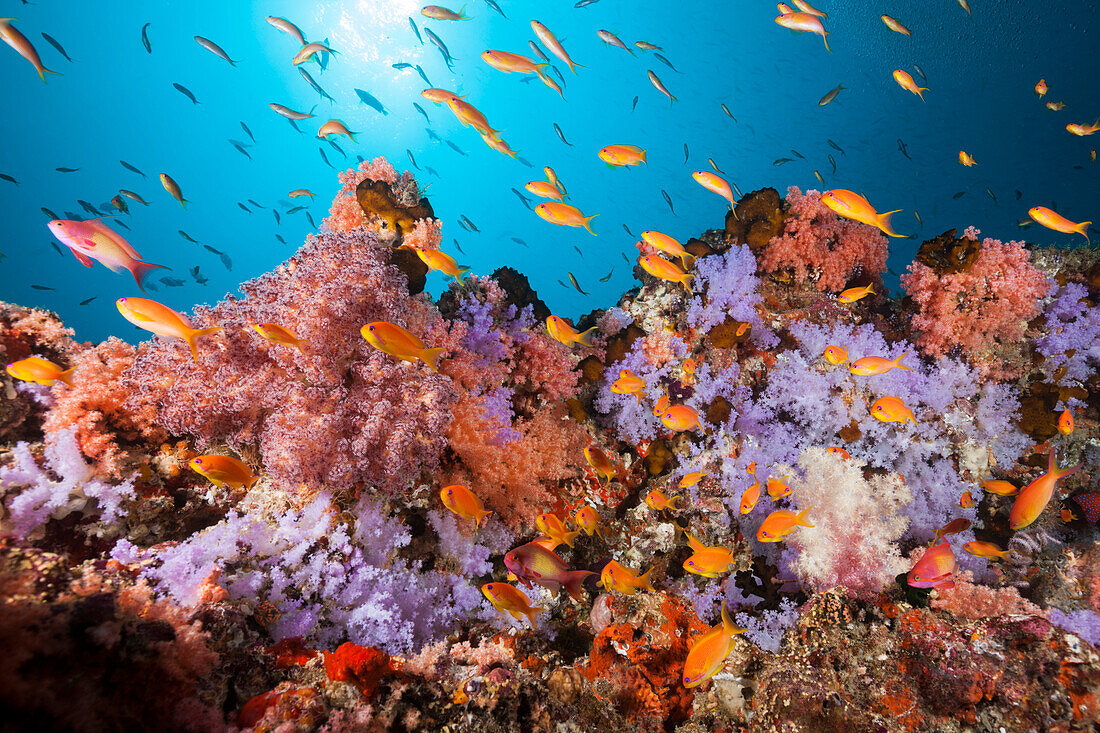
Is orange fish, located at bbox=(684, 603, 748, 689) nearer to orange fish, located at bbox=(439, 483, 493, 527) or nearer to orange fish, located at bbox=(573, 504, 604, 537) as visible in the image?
orange fish, located at bbox=(573, 504, 604, 537)

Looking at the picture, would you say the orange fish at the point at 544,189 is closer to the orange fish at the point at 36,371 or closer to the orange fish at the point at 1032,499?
the orange fish at the point at 36,371

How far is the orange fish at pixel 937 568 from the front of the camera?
297 centimetres

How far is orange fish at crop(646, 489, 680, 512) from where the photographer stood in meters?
4.35

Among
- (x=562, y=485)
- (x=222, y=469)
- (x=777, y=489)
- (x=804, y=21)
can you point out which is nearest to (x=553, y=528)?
(x=562, y=485)

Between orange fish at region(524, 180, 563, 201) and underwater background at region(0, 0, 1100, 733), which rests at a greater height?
orange fish at region(524, 180, 563, 201)

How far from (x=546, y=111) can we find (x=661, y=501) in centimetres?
10282

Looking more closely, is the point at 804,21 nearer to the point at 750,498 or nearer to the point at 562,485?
the point at 750,498

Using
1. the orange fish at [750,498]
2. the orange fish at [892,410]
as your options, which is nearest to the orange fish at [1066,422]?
the orange fish at [892,410]

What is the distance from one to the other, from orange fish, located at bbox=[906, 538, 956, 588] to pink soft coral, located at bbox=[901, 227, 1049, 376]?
334cm

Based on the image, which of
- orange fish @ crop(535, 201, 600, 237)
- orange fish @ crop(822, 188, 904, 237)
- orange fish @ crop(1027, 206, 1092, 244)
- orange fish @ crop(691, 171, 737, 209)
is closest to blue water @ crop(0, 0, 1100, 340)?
orange fish @ crop(691, 171, 737, 209)

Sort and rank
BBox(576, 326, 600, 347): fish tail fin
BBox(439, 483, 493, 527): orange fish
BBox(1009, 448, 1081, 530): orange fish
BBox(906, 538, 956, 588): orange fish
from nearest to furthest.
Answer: BBox(906, 538, 956, 588): orange fish < BBox(439, 483, 493, 527): orange fish < BBox(1009, 448, 1081, 530): orange fish < BBox(576, 326, 600, 347): fish tail fin

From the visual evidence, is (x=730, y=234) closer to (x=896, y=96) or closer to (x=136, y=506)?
(x=136, y=506)

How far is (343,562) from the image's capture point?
10.9 feet


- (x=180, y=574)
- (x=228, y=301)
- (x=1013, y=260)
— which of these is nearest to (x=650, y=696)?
(x=180, y=574)
